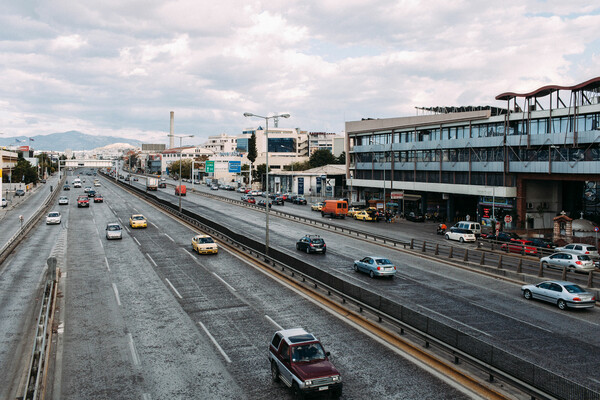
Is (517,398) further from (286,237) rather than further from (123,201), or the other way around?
(123,201)

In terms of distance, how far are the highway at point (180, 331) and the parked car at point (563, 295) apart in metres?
10.7

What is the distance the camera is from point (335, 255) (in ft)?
135

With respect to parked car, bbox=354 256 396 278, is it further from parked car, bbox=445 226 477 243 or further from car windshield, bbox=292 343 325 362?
parked car, bbox=445 226 477 243

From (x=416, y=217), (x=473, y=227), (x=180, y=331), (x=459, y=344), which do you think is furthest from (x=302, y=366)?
(x=416, y=217)

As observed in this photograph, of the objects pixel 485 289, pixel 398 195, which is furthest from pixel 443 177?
pixel 485 289

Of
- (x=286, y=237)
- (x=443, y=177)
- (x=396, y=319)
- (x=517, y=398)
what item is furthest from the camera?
(x=443, y=177)

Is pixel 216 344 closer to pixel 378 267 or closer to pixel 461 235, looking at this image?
pixel 378 267

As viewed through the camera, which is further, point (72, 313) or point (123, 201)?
point (123, 201)

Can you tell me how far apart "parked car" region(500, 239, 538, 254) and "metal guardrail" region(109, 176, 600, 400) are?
66.6ft

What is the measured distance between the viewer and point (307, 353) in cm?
1518

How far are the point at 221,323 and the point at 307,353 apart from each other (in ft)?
26.0

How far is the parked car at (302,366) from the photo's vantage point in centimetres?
1405

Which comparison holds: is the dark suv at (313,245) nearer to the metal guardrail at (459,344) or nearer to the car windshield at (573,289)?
the metal guardrail at (459,344)

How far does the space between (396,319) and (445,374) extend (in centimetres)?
479
